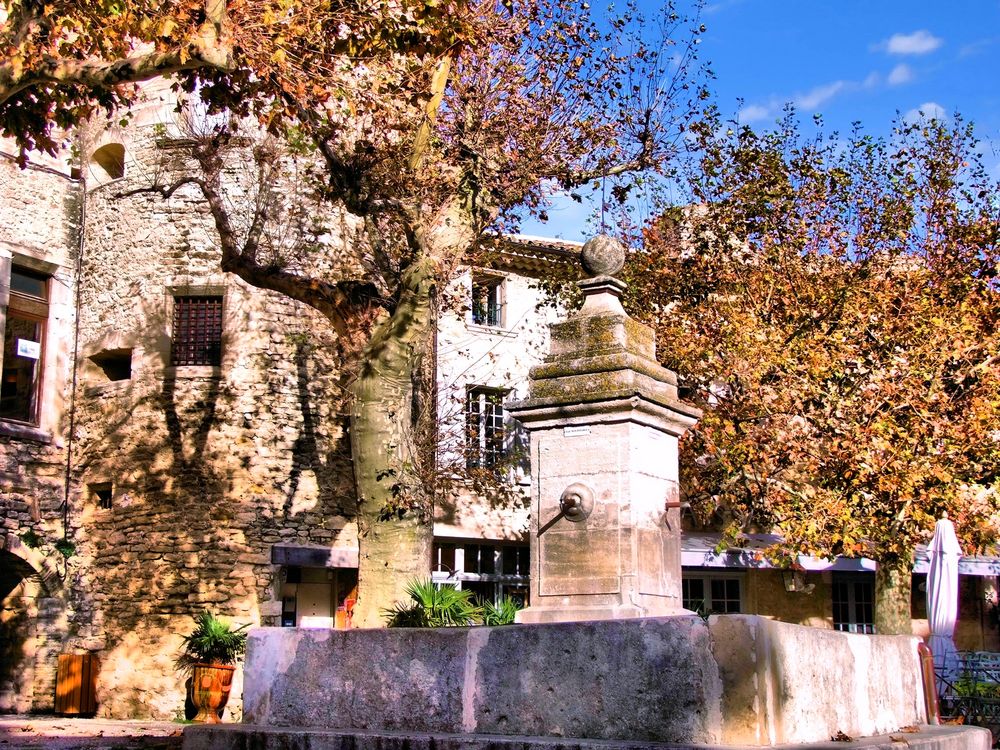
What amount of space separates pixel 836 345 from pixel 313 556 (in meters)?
9.27

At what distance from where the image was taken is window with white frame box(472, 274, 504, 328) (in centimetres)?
2514

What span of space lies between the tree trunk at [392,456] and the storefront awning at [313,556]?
6.92 metres

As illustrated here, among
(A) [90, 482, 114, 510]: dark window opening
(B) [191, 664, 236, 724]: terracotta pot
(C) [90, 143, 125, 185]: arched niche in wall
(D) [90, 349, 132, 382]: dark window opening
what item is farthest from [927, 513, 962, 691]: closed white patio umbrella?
(C) [90, 143, 125, 185]: arched niche in wall

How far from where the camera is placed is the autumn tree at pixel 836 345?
18.4 metres

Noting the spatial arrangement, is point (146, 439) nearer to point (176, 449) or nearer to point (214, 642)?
point (176, 449)

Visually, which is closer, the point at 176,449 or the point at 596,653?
the point at 596,653


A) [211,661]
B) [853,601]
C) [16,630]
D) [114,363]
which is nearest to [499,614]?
[211,661]

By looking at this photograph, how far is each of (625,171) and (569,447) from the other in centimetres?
829

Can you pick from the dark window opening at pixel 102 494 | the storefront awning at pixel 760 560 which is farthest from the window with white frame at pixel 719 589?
the dark window opening at pixel 102 494

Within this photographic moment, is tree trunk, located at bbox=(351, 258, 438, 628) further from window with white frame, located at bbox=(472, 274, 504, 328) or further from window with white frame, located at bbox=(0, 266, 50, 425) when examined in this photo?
window with white frame, located at bbox=(472, 274, 504, 328)

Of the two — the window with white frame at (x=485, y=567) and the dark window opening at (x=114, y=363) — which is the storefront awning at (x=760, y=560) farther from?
the dark window opening at (x=114, y=363)

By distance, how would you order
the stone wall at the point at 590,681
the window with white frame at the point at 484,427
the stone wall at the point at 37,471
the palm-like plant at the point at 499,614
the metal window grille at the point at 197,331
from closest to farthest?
the stone wall at the point at 590,681 < the palm-like plant at the point at 499,614 < the stone wall at the point at 37,471 < the metal window grille at the point at 197,331 < the window with white frame at the point at 484,427

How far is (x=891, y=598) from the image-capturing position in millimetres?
19344

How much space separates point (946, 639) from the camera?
15883mm
